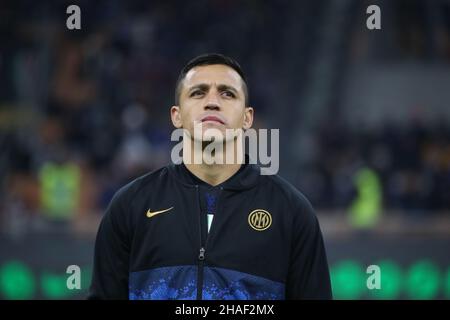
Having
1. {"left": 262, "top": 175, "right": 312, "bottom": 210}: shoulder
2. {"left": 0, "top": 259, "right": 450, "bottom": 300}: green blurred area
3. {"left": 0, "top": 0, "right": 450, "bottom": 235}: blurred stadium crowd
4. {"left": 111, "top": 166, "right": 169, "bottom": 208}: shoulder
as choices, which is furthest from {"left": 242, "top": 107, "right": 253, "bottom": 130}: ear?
{"left": 0, "top": 0, "right": 450, "bottom": 235}: blurred stadium crowd

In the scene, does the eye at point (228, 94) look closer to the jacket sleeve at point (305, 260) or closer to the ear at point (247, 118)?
the ear at point (247, 118)

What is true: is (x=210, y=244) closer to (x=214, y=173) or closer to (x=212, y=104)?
(x=214, y=173)

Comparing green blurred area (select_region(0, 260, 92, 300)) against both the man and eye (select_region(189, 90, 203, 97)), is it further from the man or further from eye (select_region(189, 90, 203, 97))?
eye (select_region(189, 90, 203, 97))

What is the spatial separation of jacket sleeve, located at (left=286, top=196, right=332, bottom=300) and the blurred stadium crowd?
28.9 ft

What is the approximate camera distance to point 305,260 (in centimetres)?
334

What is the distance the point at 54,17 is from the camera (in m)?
15.7

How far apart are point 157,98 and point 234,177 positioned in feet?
38.2

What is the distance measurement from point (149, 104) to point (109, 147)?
1.52 m

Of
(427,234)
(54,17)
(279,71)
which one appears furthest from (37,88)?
(427,234)

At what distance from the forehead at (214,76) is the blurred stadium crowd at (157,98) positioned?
8649 mm

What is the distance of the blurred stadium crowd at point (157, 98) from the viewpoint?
1289 cm

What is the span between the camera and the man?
10.7ft
